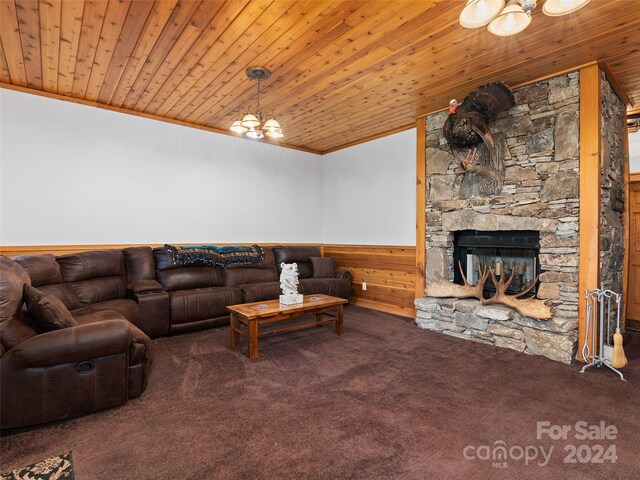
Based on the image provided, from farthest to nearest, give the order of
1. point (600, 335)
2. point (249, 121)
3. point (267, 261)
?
point (267, 261) → point (249, 121) → point (600, 335)

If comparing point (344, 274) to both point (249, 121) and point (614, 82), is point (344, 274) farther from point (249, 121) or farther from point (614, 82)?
point (614, 82)

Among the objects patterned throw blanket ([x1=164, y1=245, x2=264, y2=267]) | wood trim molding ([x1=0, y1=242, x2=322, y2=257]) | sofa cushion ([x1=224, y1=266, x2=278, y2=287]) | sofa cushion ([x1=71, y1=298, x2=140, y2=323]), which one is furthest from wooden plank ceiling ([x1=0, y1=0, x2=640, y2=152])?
sofa cushion ([x1=71, y1=298, x2=140, y2=323])

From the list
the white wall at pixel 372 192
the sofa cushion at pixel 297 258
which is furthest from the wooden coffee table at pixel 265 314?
the white wall at pixel 372 192

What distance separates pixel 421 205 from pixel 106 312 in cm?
372

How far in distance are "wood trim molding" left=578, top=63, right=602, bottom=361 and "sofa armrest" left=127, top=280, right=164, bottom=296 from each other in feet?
14.1

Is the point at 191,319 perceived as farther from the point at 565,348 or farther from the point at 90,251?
the point at 565,348

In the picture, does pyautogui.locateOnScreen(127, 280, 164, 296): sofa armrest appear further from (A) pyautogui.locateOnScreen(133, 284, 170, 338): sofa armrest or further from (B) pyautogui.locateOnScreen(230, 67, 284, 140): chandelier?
(B) pyautogui.locateOnScreen(230, 67, 284, 140): chandelier

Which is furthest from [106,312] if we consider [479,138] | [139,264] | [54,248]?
[479,138]

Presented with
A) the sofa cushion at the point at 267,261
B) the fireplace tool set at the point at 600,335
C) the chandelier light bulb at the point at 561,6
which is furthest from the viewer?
the sofa cushion at the point at 267,261

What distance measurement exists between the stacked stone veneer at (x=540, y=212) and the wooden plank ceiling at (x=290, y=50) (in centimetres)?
34

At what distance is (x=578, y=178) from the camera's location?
308 centimetres

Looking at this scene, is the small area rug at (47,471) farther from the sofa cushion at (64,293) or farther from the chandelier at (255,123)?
the chandelier at (255,123)

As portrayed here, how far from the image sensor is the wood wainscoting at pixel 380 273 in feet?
15.6

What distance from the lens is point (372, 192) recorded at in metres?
5.42
